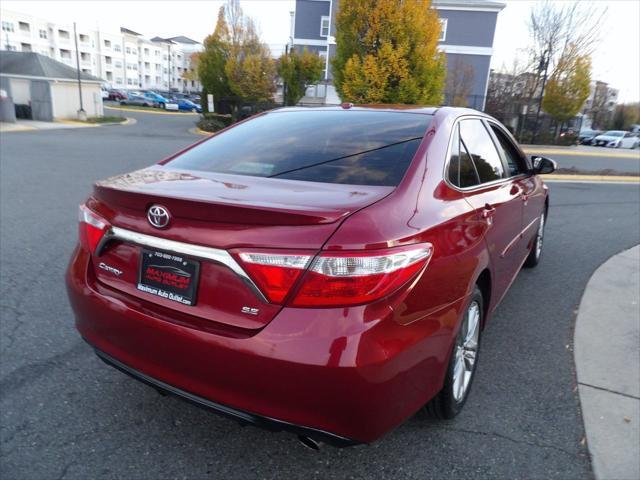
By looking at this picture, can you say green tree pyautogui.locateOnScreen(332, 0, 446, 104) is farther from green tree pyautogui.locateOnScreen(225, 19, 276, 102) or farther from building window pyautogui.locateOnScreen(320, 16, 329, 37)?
building window pyautogui.locateOnScreen(320, 16, 329, 37)

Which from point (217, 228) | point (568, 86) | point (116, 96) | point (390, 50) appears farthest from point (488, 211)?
point (116, 96)

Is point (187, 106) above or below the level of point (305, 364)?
below

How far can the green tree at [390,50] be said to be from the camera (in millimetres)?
14680

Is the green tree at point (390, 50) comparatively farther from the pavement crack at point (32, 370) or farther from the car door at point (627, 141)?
the car door at point (627, 141)

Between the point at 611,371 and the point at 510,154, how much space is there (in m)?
1.78

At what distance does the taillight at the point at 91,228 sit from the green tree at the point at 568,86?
99.6 ft

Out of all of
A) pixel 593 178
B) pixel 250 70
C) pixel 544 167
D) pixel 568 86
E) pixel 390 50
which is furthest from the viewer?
pixel 568 86

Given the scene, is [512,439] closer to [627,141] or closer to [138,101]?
[627,141]

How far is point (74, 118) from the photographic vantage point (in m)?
28.7

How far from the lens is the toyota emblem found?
197cm

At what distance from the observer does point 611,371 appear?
3219mm

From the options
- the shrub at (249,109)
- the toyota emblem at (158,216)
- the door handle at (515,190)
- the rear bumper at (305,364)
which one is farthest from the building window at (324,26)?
the rear bumper at (305,364)

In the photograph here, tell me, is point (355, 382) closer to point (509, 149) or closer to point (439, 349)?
point (439, 349)

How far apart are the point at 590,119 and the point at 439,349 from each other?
73709mm
